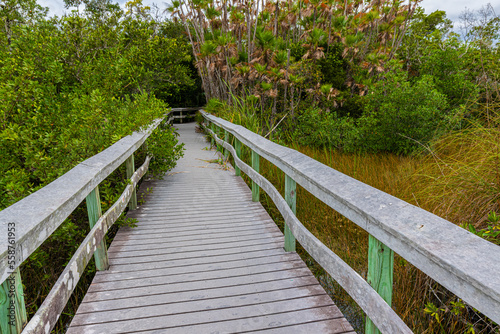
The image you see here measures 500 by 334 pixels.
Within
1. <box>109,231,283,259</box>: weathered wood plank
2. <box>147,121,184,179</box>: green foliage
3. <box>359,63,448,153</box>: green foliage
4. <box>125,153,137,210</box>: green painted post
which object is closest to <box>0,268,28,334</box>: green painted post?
<box>109,231,283,259</box>: weathered wood plank

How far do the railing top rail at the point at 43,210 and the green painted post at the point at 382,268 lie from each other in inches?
60.3

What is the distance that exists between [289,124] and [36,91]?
8.69 meters

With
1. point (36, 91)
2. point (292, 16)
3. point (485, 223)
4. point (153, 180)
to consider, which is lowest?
point (153, 180)

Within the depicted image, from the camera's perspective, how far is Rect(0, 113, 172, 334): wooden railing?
1305 mm

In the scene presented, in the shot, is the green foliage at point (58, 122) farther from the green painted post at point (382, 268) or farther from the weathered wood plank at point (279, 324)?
the green painted post at point (382, 268)

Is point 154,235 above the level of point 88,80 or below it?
below

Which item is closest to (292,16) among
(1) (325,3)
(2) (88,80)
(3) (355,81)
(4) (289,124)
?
(1) (325,3)

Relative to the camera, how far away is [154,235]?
11.8 ft

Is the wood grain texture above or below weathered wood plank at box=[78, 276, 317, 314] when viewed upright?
above

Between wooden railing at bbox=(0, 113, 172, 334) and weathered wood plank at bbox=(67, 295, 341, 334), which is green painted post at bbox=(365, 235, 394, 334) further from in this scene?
wooden railing at bbox=(0, 113, 172, 334)

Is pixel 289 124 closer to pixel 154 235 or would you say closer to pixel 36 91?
pixel 36 91

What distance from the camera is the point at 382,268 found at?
1587 mm

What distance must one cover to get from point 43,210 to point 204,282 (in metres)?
1.44

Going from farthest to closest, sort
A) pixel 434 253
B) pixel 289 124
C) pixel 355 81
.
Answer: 1. pixel 355 81
2. pixel 289 124
3. pixel 434 253
